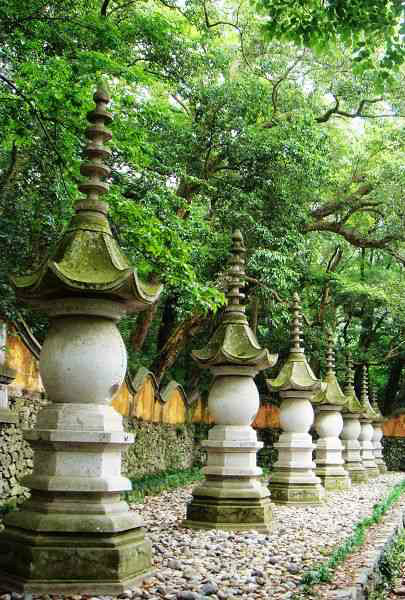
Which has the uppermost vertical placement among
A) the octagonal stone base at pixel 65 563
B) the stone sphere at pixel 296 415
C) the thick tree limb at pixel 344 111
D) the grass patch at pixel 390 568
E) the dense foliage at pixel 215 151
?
the thick tree limb at pixel 344 111

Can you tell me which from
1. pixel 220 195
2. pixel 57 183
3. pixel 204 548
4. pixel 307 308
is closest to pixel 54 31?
pixel 57 183

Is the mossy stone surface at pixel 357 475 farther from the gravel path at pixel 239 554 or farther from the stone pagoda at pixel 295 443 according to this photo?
the gravel path at pixel 239 554

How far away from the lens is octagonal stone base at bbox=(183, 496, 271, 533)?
297 inches

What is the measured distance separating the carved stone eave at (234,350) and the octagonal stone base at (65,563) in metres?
3.50

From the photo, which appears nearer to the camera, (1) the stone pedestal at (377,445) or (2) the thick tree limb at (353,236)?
(2) the thick tree limb at (353,236)

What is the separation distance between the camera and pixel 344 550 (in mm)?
6234

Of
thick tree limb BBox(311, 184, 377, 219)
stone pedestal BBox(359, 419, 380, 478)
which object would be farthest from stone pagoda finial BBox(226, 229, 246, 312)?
stone pedestal BBox(359, 419, 380, 478)

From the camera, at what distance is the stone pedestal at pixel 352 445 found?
16.5 meters

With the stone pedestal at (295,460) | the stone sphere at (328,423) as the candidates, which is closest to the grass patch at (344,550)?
the stone pedestal at (295,460)

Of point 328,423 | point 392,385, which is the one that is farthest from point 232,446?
point 392,385

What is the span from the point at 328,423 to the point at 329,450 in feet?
1.96

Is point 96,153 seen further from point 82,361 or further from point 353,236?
point 353,236

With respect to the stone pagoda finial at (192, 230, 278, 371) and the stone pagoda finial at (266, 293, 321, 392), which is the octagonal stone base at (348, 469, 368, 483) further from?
the stone pagoda finial at (192, 230, 278, 371)

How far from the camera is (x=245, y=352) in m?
8.02
